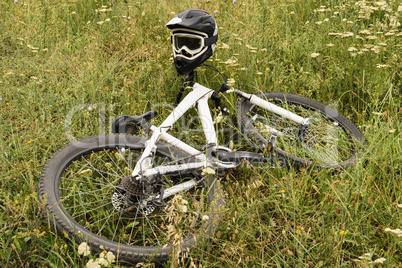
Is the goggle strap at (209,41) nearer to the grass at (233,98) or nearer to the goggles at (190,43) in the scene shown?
A: the goggles at (190,43)

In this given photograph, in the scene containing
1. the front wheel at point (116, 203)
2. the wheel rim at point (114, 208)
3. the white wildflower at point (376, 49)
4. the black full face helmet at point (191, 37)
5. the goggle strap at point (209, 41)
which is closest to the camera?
the front wheel at point (116, 203)

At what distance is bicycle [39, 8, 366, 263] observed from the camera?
2.23 m

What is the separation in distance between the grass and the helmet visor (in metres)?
0.48

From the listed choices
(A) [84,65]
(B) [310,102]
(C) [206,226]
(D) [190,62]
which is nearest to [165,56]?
(A) [84,65]

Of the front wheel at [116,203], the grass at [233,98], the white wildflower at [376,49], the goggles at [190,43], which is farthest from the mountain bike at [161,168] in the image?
the white wildflower at [376,49]

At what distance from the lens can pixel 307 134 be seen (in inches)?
127

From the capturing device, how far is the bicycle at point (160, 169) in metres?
2.23

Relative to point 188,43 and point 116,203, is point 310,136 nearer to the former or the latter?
point 188,43

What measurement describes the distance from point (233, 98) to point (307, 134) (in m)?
0.84

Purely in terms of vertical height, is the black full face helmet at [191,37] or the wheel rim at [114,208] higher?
the black full face helmet at [191,37]

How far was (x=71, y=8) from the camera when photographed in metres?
5.30

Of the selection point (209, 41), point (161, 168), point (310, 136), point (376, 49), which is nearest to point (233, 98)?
point (209, 41)

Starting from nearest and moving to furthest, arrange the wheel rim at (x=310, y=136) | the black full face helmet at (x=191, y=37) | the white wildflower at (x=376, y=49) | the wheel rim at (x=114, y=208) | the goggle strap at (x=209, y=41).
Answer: the wheel rim at (x=114, y=208), the black full face helmet at (x=191, y=37), the goggle strap at (x=209, y=41), the wheel rim at (x=310, y=136), the white wildflower at (x=376, y=49)

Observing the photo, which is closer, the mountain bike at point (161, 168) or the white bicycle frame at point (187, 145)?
the mountain bike at point (161, 168)
